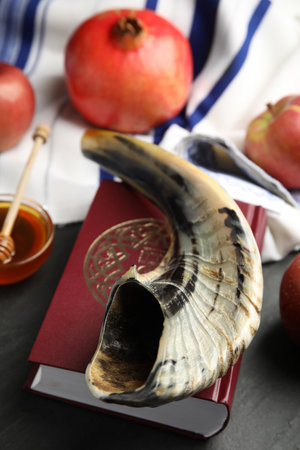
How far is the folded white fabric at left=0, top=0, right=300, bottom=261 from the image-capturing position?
0.86m

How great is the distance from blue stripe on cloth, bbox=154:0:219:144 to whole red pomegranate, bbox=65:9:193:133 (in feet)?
0.24

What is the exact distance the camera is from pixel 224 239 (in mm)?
548

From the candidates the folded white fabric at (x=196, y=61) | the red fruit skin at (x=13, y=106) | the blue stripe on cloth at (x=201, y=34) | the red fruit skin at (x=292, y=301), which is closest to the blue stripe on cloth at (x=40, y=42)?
the folded white fabric at (x=196, y=61)

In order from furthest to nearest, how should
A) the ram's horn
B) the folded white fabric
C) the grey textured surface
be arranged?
1. the folded white fabric
2. the grey textured surface
3. the ram's horn

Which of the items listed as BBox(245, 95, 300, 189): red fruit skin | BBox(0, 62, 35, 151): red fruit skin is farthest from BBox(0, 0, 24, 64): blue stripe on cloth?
BBox(245, 95, 300, 189): red fruit skin

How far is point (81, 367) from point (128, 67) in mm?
437

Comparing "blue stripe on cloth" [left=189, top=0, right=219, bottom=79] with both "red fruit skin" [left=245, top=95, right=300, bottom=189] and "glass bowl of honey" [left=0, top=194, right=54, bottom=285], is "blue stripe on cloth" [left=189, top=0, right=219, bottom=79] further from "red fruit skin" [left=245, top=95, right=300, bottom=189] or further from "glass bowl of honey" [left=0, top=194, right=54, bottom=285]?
"glass bowl of honey" [left=0, top=194, right=54, bottom=285]

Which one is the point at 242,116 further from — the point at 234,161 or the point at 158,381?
the point at 158,381

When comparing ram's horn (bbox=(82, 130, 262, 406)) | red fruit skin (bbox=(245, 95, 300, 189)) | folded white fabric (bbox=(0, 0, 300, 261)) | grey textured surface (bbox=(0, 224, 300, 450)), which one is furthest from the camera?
folded white fabric (bbox=(0, 0, 300, 261))

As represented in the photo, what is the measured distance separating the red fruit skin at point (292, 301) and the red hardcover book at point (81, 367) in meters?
0.08

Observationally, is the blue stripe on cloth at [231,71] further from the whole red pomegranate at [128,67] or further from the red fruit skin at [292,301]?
the red fruit skin at [292,301]

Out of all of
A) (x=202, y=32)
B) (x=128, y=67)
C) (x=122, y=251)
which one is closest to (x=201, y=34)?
(x=202, y=32)

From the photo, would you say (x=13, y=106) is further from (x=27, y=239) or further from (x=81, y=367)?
(x=81, y=367)

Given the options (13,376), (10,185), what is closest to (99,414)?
(13,376)
